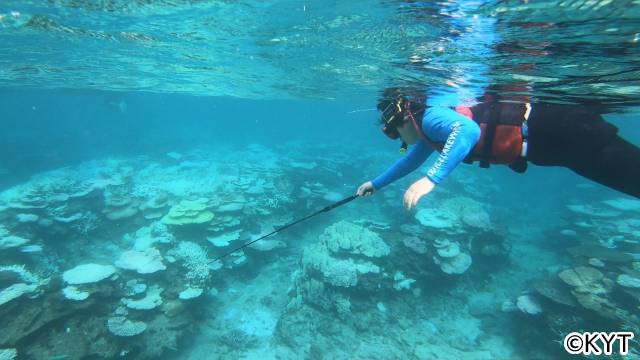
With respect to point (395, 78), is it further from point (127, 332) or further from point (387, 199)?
point (127, 332)

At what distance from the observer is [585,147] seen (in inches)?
163

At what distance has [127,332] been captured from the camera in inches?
330

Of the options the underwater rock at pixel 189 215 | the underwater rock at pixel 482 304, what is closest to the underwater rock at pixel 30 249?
the underwater rock at pixel 189 215

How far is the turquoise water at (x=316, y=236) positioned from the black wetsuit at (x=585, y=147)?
152 centimetres

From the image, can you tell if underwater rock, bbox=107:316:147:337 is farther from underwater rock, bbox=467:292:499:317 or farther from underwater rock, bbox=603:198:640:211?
underwater rock, bbox=603:198:640:211

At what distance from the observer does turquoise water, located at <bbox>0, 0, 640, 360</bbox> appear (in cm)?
724

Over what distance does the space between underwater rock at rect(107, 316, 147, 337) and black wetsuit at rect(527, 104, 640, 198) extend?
908 cm

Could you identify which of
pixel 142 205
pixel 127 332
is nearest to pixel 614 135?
pixel 127 332

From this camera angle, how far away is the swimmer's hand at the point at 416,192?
3.92m

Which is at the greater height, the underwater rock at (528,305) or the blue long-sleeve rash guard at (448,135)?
the blue long-sleeve rash guard at (448,135)

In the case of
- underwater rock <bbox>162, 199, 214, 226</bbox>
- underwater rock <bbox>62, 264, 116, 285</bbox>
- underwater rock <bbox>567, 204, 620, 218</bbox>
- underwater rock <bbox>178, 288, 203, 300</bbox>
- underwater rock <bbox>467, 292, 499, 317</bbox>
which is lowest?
underwater rock <bbox>467, 292, 499, 317</bbox>

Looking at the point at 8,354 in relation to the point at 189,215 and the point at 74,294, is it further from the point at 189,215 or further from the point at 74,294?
the point at 189,215

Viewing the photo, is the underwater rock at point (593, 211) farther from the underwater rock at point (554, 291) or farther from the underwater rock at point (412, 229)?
the underwater rock at point (412, 229)

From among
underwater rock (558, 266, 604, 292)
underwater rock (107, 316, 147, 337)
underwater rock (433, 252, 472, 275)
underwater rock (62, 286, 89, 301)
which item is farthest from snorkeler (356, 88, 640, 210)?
underwater rock (62, 286, 89, 301)
